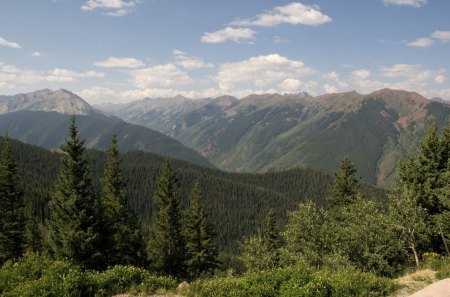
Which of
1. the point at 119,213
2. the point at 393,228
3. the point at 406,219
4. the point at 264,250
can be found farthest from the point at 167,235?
the point at 406,219

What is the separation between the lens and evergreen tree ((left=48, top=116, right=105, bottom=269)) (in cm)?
3644

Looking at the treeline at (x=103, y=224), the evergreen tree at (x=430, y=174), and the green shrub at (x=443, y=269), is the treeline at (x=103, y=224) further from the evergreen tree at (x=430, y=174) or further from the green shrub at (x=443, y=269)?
the evergreen tree at (x=430, y=174)

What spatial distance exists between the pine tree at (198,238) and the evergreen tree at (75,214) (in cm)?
2010

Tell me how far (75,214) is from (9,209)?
1743 cm

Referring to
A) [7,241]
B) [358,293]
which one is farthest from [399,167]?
[7,241]

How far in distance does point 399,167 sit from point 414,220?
43.5 ft

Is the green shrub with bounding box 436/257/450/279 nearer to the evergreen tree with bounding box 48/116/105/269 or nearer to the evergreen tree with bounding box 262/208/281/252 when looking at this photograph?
the evergreen tree with bounding box 48/116/105/269

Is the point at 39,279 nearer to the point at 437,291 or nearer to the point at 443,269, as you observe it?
the point at 437,291

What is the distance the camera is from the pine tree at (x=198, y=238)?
57219 millimetres

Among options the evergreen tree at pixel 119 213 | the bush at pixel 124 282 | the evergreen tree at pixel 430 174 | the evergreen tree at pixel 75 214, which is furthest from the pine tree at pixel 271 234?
the bush at pixel 124 282

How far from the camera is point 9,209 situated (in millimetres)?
47969

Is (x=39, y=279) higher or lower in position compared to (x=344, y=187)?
lower

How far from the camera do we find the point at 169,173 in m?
55.0

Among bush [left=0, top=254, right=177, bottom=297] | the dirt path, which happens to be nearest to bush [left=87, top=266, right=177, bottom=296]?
bush [left=0, top=254, right=177, bottom=297]
